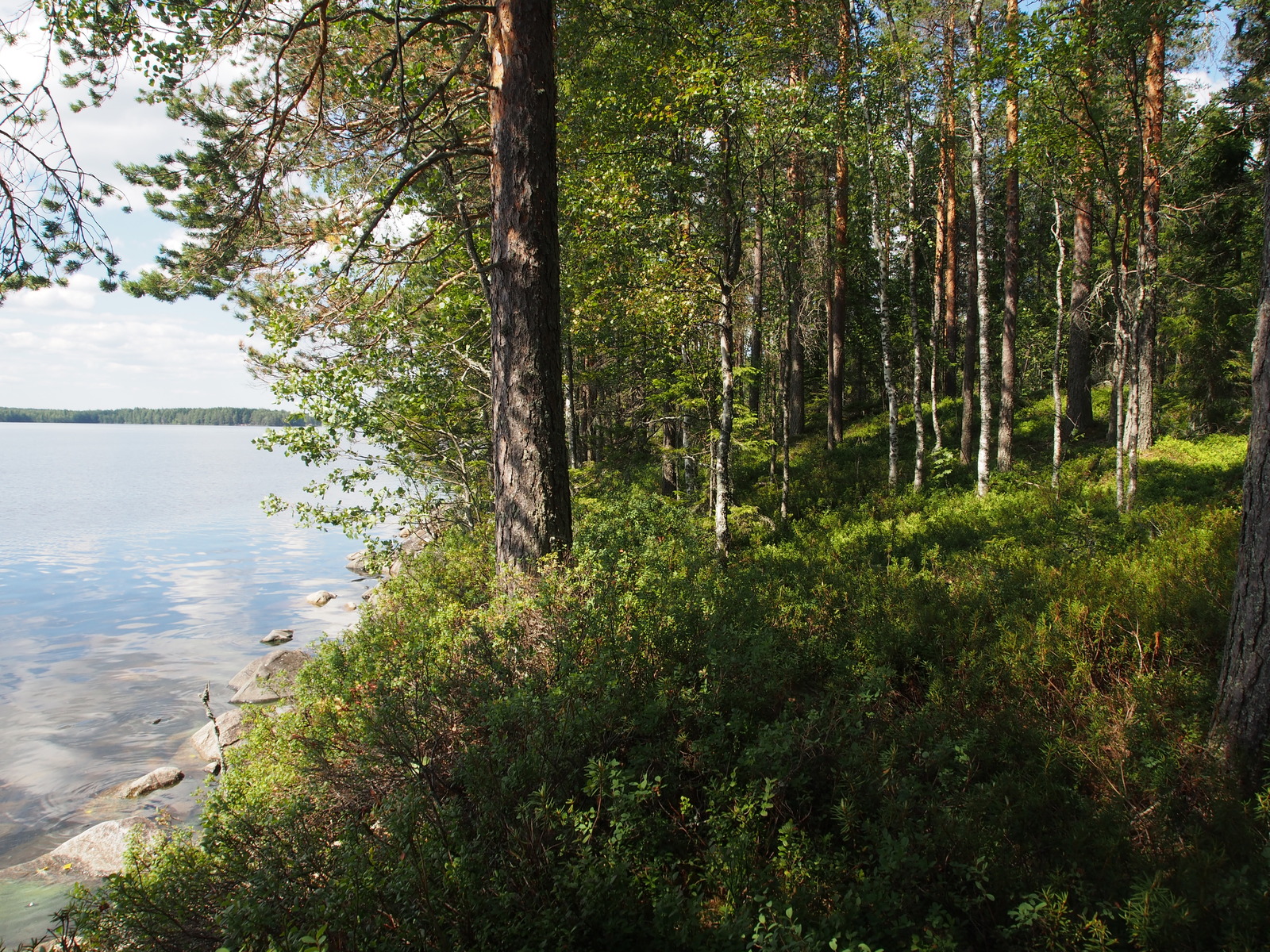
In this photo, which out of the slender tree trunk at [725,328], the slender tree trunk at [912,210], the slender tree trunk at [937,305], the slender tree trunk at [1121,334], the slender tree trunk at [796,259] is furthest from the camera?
the slender tree trunk at [937,305]

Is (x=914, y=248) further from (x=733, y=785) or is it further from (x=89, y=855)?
(x=89, y=855)

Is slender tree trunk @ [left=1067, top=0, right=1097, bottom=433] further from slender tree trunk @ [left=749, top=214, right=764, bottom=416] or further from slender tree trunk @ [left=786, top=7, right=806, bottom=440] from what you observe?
slender tree trunk @ [left=749, top=214, right=764, bottom=416]

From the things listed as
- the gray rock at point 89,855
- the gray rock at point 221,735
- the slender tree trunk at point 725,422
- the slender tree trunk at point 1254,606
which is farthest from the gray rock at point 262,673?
the slender tree trunk at point 1254,606

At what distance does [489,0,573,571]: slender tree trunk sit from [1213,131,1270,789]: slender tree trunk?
4.46 m

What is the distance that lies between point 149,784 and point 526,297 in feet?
29.1

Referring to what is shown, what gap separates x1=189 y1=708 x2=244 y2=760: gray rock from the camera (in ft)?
31.9

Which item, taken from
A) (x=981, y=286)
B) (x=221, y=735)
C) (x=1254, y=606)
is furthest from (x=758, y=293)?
(x=221, y=735)

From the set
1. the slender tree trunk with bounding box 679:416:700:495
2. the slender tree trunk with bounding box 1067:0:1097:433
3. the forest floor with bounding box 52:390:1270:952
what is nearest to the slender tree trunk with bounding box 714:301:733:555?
the slender tree trunk with bounding box 679:416:700:495

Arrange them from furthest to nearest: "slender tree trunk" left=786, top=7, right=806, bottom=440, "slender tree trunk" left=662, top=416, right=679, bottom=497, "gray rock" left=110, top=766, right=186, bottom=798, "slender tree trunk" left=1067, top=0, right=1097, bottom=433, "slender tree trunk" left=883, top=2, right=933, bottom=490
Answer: "slender tree trunk" left=1067, top=0, right=1097, bottom=433 < "slender tree trunk" left=662, top=416, right=679, bottom=497 < "slender tree trunk" left=883, top=2, right=933, bottom=490 < "slender tree trunk" left=786, top=7, right=806, bottom=440 < "gray rock" left=110, top=766, right=186, bottom=798

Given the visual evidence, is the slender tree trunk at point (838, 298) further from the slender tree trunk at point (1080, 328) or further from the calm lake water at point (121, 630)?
the calm lake water at point (121, 630)

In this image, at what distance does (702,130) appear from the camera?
9883 millimetres

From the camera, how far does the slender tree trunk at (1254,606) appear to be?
3539mm

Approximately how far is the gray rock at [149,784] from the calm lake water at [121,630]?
0.53ft

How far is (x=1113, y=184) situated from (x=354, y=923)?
12.7 metres
